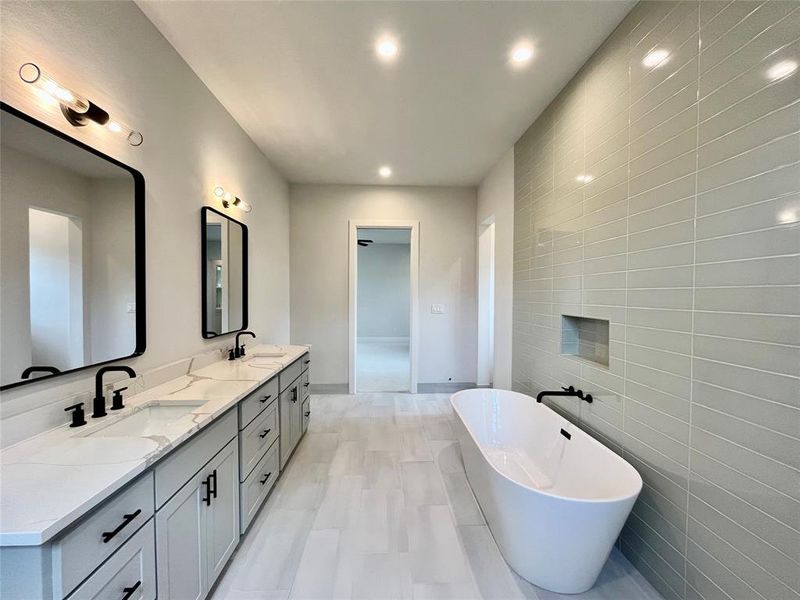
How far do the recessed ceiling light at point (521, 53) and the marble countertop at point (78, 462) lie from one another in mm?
2546

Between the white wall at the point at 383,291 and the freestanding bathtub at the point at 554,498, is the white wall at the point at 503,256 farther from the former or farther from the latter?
the white wall at the point at 383,291

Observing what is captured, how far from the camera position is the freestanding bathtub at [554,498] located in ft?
4.31

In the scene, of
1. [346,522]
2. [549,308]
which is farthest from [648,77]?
[346,522]

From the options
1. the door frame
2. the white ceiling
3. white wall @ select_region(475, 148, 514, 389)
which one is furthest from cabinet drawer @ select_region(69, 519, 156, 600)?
the door frame

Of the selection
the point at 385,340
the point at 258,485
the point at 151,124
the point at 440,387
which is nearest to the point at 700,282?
the point at 258,485

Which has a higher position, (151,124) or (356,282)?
(151,124)

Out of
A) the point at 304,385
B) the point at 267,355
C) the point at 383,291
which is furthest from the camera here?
the point at 383,291

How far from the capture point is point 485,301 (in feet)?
14.4

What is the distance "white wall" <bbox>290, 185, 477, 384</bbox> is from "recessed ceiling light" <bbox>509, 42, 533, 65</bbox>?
93.7 inches

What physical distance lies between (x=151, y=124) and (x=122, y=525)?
1.90m

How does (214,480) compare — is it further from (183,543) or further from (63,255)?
(63,255)

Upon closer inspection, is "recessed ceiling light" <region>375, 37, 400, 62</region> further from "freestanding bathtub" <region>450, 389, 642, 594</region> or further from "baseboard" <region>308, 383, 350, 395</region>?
"baseboard" <region>308, 383, 350, 395</region>

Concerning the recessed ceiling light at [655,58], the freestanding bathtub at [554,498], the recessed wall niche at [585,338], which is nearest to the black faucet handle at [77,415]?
the freestanding bathtub at [554,498]

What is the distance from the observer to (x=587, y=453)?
180cm
